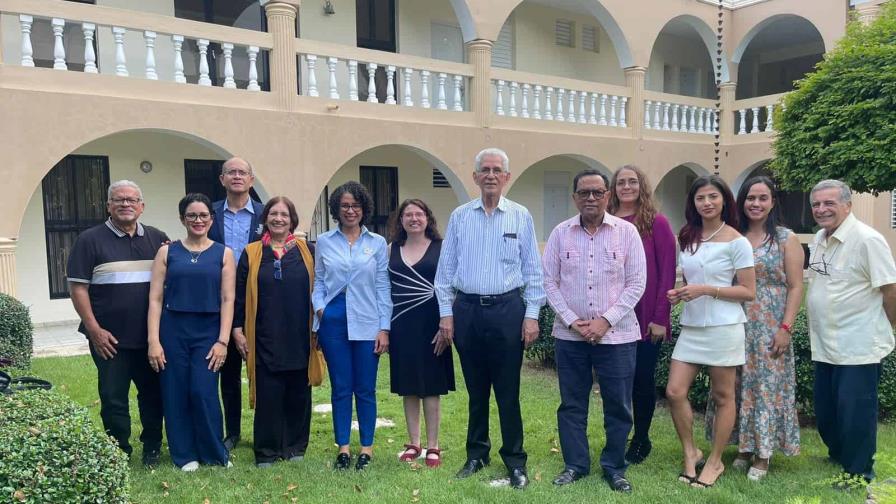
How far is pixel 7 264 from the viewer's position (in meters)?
7.81

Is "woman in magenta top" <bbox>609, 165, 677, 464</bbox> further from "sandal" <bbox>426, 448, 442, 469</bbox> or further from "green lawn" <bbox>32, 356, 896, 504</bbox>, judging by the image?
"sandal" <bbox>426, 448, 442, 469</bbox>

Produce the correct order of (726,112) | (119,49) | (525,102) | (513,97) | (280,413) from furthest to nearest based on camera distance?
(726,112)
(525,102)
(513,97)
(119,49)
(280,413)

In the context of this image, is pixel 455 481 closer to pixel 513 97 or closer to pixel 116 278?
pixel 116 278

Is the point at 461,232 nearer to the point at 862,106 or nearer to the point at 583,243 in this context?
the point at 583,243

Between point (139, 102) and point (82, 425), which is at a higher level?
point (139, 102)

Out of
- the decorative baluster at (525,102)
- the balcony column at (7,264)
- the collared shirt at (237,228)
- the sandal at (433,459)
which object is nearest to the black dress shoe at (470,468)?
the sandal at (433,459)

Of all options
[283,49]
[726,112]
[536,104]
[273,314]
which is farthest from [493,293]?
[726,112]

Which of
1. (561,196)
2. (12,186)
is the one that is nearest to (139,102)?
(12,186)

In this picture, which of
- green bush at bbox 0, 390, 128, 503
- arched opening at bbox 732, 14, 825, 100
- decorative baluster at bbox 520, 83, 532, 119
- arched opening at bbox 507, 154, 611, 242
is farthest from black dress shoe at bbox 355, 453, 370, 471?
arched opening at bbox 732, 14, 825, 100

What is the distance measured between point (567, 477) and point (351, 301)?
174 centimetres

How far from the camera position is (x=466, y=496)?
3.82m

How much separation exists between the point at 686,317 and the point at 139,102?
7.42m

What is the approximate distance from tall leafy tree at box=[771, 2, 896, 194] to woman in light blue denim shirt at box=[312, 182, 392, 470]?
5.96 meters

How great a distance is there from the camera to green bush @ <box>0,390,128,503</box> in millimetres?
2471
